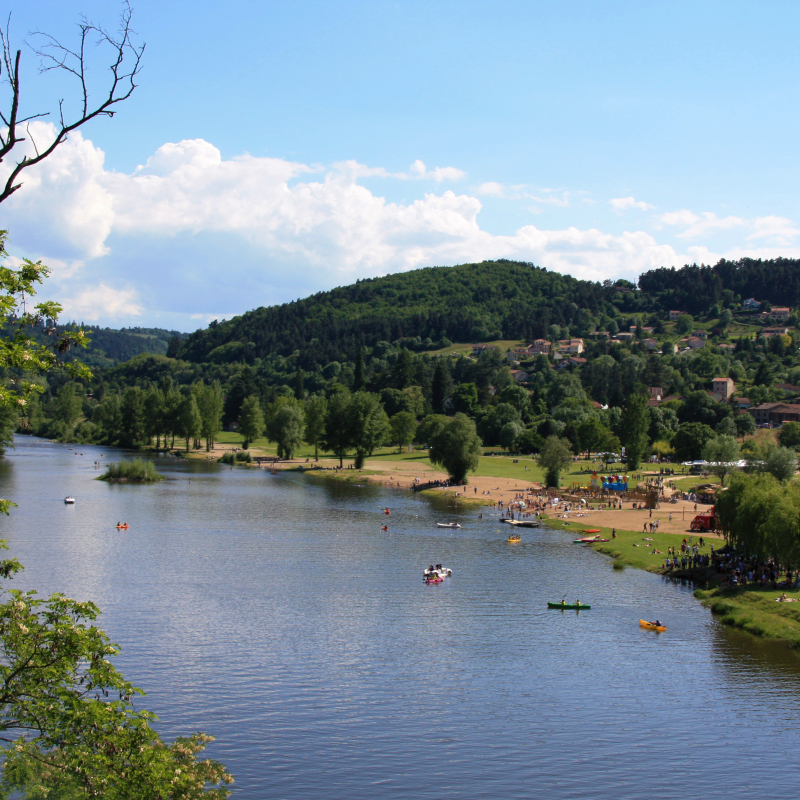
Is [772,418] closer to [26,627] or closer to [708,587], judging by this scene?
[708,587]

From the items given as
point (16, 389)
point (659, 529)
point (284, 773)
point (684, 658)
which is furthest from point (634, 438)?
point (16, 389)

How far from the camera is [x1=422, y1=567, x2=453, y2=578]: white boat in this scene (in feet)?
195

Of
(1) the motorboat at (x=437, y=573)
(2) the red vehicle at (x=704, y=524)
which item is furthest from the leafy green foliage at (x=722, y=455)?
(1) the motorboat at (x=437, y=573)

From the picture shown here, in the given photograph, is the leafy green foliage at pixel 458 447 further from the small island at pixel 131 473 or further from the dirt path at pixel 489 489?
the small island at pixel 131 473

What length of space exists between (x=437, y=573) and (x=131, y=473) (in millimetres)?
72823

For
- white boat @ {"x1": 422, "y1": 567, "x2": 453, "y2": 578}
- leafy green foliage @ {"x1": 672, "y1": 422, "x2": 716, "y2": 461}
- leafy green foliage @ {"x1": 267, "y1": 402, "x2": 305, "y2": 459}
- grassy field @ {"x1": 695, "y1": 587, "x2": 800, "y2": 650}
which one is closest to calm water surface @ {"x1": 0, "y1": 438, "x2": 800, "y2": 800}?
white boat @ {"x1": 422, "y1": 567, "x2": 453, "y2": 578}

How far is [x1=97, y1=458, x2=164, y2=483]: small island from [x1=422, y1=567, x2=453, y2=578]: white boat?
6851 cm

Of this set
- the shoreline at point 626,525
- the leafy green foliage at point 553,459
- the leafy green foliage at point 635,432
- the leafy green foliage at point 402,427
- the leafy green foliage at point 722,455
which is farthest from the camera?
the leafy green foliage at point 402,427

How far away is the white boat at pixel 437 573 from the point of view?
5938cm

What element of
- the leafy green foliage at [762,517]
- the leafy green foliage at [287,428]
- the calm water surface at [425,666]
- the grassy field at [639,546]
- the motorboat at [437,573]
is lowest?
the calm water surface at [425,666]

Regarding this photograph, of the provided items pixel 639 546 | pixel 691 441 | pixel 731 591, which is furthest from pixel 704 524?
pixel 691 441

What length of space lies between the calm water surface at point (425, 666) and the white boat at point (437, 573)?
1.11 metres

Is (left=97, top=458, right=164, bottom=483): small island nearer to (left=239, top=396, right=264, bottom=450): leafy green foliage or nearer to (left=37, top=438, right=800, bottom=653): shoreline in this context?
(left=37, top=438, right=800, bottom=653): shoreline

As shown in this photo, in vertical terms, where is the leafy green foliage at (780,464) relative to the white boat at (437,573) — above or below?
above
